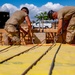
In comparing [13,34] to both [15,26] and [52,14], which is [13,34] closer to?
[15,26]

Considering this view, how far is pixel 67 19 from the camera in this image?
11.5 metres

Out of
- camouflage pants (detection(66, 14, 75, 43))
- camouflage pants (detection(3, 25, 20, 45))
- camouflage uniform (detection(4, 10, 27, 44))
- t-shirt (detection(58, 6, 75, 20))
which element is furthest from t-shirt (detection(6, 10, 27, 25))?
camouflage pants (detection(66, 14, 75, 43))

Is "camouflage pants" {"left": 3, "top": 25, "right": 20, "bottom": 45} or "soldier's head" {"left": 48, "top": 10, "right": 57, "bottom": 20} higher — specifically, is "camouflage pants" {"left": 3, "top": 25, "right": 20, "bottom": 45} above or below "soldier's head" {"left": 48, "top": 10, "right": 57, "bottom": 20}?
below

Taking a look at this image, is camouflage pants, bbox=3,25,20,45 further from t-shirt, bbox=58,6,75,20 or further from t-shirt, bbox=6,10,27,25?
t-shirt, bbox=58,6,75,20

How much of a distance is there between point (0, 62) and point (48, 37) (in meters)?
6.89

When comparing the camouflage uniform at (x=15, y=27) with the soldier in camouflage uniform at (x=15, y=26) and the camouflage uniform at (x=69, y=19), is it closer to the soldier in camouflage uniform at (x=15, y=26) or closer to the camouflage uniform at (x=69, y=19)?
the soldier in camouflage uniform at (x=15, y=26)

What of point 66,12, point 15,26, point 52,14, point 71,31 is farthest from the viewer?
point 15,26

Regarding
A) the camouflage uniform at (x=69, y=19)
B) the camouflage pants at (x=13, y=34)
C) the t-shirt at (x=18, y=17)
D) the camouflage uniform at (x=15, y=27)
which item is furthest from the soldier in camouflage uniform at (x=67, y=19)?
the camouflage pants at (x=13, y=34)

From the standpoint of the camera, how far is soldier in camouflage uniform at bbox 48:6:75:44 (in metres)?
11.2

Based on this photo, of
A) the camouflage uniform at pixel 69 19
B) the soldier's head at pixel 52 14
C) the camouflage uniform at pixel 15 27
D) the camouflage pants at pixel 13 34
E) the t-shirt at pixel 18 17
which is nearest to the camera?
the soldier's head at pixel 52 14

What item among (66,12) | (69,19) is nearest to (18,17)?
(66,12)

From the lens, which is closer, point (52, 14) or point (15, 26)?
point (52, 14)

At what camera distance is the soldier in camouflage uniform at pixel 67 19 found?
11188 mm

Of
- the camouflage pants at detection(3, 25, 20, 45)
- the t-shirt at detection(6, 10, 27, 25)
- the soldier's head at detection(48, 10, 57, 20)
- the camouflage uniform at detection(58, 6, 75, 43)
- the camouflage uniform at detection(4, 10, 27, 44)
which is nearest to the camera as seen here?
the soldier's head at detection(48, 10, 57, 20)
